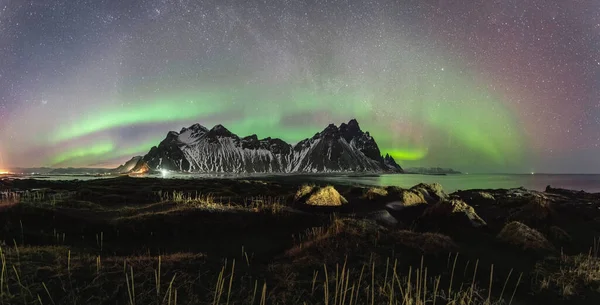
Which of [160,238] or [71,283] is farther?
[160,238]

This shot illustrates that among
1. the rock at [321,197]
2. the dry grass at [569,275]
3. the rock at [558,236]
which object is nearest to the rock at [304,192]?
the rock at [321,197]

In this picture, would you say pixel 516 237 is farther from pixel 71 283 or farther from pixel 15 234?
pixel 15 234

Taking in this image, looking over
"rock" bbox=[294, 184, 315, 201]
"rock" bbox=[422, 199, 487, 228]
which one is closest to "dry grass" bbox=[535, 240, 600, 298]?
"rock" bbox=[422, 199, 487, 228]

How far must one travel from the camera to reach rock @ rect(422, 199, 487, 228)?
79.4 feet

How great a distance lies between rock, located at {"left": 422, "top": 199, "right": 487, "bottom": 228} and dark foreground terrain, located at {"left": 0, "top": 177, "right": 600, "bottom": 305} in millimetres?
97

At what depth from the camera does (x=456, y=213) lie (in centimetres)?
2464

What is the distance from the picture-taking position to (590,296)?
10.6m

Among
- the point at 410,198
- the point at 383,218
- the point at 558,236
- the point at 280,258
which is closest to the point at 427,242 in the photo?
the point at 280,258

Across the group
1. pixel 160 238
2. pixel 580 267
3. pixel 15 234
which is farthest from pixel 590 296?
pixel 15 234

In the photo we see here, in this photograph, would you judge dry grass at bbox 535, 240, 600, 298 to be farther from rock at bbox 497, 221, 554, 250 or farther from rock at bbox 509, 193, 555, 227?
rock at bbox 509, 193, 555, 227

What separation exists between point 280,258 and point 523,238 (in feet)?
43.7

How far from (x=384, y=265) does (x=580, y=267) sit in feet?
27.0

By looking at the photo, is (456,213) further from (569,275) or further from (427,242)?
(569,275)

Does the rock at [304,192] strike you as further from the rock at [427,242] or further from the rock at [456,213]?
the rock at [427,242]
